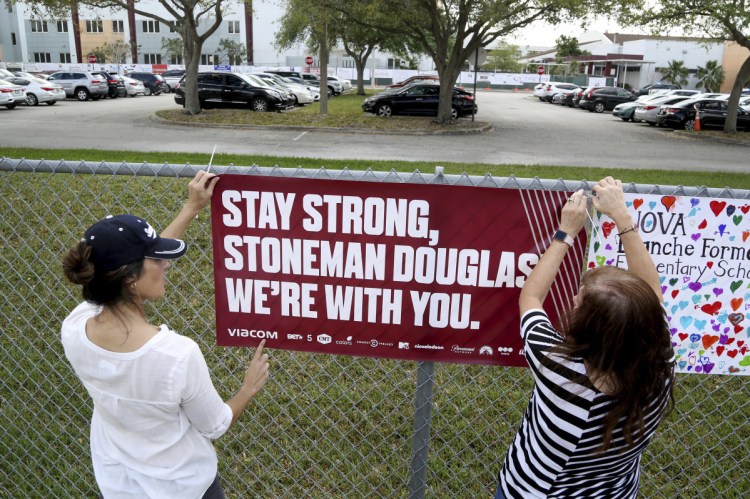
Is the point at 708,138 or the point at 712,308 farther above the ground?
the point at 712,308

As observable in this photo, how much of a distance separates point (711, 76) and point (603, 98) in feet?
90.5

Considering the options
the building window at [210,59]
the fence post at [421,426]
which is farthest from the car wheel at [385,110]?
the building window at [210,59]

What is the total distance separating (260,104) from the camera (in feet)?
81.2

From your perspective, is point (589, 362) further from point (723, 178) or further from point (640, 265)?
point (723, 178)

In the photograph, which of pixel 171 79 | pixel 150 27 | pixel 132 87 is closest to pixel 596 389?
pixel 132 87

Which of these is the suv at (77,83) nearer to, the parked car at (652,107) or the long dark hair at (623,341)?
the parked car at (652,107)

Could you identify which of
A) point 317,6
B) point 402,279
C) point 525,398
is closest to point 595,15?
point 317,6

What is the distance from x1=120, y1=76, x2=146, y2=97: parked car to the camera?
3753cm

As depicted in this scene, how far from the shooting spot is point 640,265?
220 cm

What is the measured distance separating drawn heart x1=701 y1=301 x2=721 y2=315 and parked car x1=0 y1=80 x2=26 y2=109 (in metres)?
28.0

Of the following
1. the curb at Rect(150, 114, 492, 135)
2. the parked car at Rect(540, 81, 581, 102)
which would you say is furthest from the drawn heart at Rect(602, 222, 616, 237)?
the parked car at Rect(540, 81, 581, 102)

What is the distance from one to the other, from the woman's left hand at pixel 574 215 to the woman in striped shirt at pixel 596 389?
47cm

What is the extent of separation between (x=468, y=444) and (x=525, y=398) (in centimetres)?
66

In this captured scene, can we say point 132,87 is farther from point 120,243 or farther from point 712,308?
point 712,308
